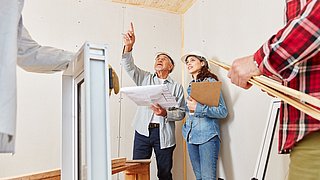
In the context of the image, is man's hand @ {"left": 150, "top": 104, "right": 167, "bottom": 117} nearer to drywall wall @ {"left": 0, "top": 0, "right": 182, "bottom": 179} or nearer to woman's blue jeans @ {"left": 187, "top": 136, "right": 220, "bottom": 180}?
woman's blue jeans @ {"left": 187, "top": 136, "right": 220, "bottom": 180}

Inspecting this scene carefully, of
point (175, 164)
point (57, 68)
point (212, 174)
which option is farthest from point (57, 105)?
point (57, 68)

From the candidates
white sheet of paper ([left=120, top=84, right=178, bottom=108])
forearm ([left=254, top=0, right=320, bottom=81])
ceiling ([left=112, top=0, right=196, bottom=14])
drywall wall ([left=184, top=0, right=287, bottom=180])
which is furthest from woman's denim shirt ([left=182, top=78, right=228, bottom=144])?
forearm ([left=254, top=0, right=320, bottom=81])

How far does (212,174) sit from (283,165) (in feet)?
2.10

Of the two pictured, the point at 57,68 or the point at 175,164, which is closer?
the point at 57,68

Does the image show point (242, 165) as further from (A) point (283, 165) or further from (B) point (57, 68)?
(B) point (57, 68)

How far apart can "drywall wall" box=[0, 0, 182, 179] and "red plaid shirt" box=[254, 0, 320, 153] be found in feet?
8.68

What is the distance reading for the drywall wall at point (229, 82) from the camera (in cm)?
233

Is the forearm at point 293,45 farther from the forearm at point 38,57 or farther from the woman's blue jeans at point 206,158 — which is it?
the woman's blue jeans at point 206,158

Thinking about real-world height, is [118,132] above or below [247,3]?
below

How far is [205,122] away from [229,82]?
44 cm

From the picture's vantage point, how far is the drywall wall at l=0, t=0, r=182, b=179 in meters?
3.08

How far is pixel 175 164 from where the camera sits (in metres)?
3.56

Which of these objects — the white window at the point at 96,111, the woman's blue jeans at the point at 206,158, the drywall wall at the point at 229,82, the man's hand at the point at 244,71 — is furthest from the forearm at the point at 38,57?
the woman's blue jeans at the point at 206,158

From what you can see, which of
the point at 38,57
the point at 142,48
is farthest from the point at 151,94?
the point at 38,57
